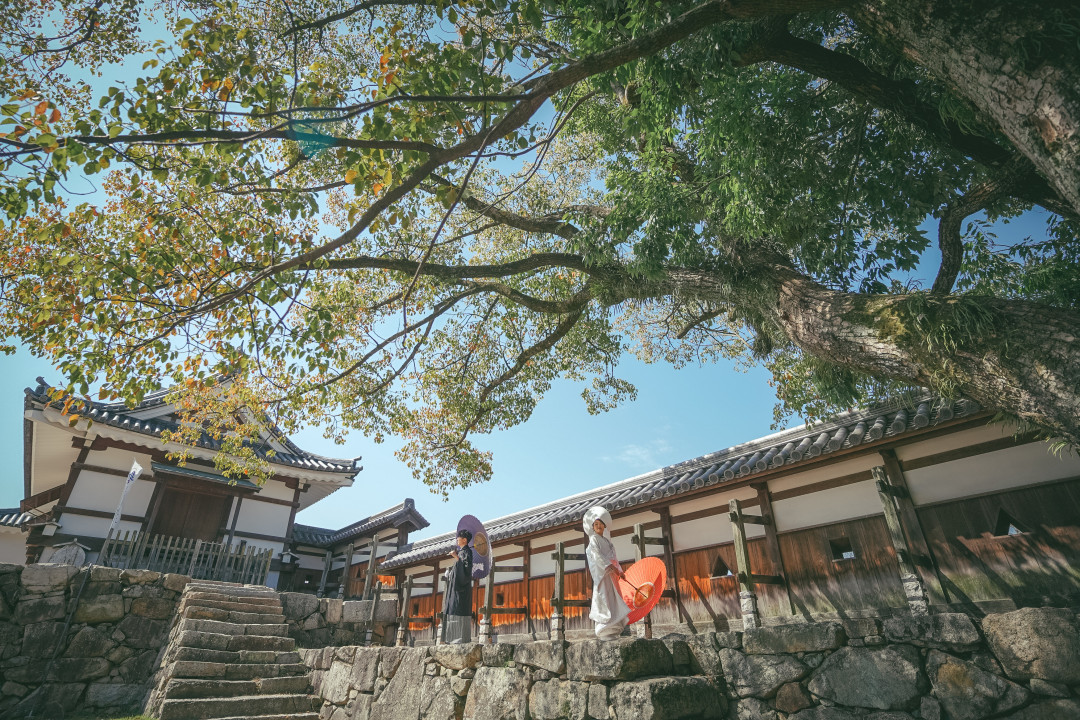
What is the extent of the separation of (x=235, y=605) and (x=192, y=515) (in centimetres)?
643

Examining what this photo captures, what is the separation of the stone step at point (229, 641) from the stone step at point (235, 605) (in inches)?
23.6

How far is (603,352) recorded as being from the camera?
37.0 ft

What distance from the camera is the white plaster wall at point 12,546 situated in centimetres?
1930

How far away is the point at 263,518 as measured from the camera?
605 inches

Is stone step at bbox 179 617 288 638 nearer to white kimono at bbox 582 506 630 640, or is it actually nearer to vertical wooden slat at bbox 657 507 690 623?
white kimono at bbox 582 506 630 640

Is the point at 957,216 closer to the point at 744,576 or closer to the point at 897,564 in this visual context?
the point at 897,564

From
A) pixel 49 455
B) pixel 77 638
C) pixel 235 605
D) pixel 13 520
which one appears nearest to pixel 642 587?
pixel 235 605

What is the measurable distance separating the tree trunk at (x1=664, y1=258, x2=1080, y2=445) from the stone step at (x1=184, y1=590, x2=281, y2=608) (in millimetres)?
10342

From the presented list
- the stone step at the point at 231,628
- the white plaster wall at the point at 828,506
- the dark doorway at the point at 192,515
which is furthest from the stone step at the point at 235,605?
the white plaster wall at the point at 828,506

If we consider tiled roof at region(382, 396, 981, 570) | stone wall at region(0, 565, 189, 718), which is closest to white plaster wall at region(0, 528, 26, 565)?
stone wall at region(0, 565, 189, 718)

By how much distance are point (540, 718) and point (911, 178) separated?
6959 mm

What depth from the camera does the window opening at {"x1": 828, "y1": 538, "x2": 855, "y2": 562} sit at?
7.20 metres

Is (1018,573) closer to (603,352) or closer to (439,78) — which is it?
(603,352)

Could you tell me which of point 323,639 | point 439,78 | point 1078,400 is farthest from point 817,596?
point 323,639
